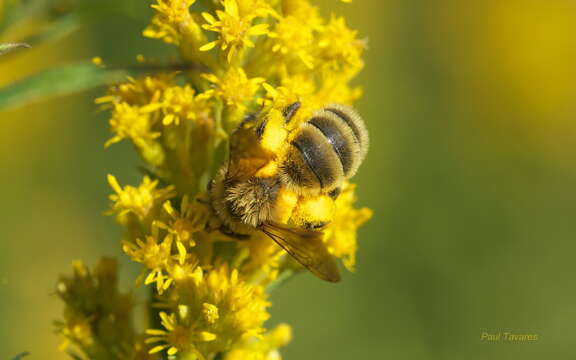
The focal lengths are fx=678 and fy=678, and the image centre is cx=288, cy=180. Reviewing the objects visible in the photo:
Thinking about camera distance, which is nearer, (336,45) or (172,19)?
→ (172,19)

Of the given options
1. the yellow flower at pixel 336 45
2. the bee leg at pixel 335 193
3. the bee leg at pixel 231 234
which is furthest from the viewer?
the yellow flower at pixel 336 45

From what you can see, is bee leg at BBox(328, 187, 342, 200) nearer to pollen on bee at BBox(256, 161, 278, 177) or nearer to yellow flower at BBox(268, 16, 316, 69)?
pollen on bee at BBox(256, 161, 278, 177)

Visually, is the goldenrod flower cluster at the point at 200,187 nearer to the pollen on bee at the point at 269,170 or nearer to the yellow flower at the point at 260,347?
the yellow flower at the point at 260,347

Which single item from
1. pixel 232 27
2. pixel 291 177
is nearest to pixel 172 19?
pixel 232 27

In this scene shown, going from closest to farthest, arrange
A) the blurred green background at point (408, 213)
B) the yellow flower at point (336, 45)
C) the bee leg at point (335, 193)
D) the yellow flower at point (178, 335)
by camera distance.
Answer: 1. the yellow flower at point (178, 335)
2. the bee leg at point (335, 193)
3. the yellow flower at point (336, 45)
4. the blurred green background at point (408, 213)

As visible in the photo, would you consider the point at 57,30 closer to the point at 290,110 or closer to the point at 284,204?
the point at 290,110

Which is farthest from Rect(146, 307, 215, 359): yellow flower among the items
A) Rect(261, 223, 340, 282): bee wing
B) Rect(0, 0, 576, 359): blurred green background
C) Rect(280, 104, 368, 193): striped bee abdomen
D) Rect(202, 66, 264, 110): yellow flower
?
Rect(0, 0, 576, 359): blurred green background

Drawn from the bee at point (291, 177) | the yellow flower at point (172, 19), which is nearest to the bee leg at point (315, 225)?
the bee at point (291, 177)

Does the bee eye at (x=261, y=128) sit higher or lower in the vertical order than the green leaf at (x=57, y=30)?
lower

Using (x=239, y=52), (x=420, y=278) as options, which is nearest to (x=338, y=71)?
(x=239, y=52)
